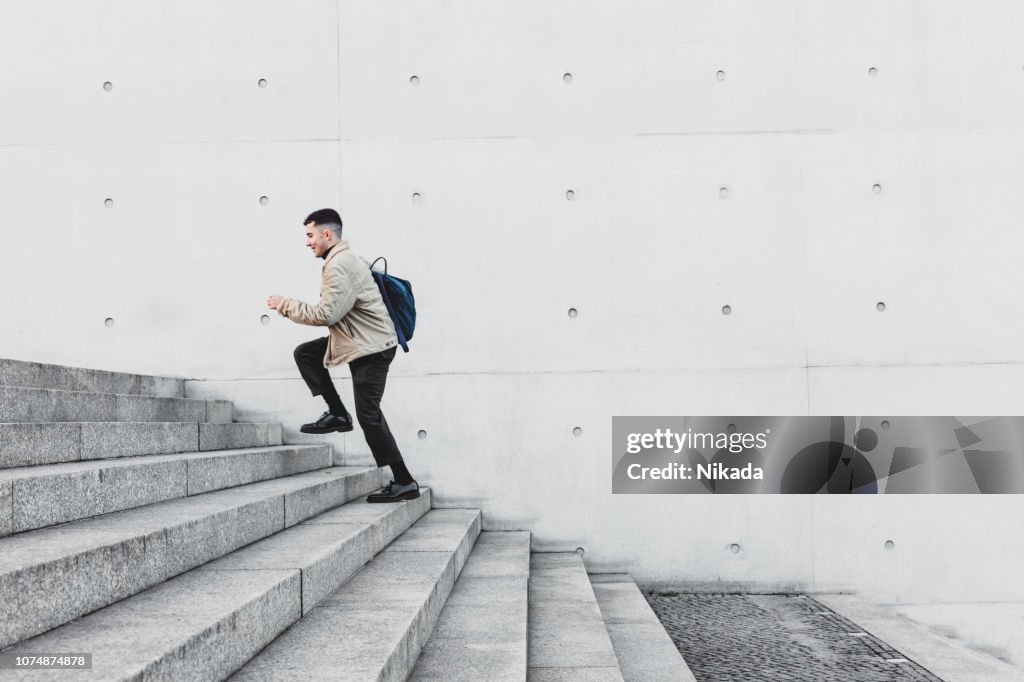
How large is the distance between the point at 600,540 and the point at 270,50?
184 inches

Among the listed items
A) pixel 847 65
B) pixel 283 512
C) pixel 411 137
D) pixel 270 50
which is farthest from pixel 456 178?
pixel 283 512

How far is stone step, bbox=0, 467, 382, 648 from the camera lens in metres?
2.19

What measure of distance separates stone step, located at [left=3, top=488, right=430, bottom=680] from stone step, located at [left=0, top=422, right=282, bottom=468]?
86 centimetres

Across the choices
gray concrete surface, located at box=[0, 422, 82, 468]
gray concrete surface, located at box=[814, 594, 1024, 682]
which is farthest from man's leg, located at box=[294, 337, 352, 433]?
gray concrete surface, located at box=[814, 594, 1024, 682]

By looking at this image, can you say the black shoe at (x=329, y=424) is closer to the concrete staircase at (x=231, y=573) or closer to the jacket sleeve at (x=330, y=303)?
the concrete staircase at (x=231, y=573)

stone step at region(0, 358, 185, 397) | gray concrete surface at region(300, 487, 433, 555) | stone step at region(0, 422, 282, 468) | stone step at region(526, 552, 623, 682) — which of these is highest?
stone step at region(0, 358, 185, 397)

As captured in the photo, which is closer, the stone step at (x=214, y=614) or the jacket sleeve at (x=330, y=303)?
the stone step at (x=214, y=614)

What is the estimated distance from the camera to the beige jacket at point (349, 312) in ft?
16.6

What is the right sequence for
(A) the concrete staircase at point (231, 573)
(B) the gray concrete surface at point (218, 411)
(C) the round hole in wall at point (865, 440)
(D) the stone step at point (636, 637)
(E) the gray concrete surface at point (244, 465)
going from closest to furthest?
(A) the concrete staircase at point (231, 573) → (E) the gray concrete surface at point (244, 465) → (D) the stone step at point (636, 637) → (B) the gray concrete surface at point (218, 411) → (C) the round hole in wall at point (865, 440)

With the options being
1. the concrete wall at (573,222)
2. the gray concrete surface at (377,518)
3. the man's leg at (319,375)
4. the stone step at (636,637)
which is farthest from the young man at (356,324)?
the concrete wall at (573,222)

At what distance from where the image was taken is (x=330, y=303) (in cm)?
505

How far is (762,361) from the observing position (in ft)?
23.3

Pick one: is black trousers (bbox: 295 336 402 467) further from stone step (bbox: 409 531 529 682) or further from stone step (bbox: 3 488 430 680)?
stone step (bbox: 3 488 430 680)

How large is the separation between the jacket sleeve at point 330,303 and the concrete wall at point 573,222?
2.08 m
